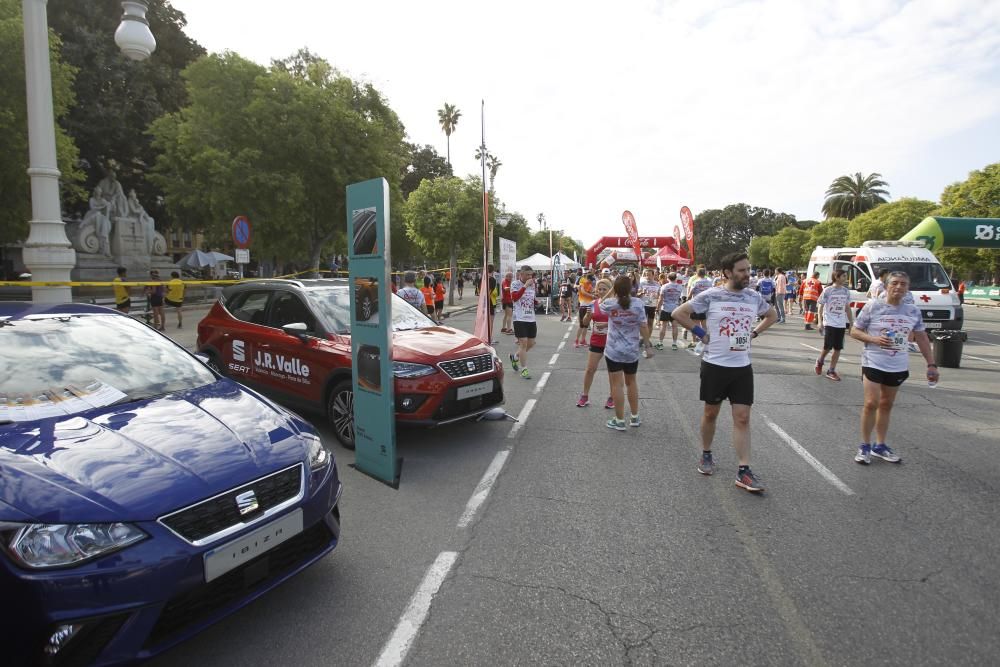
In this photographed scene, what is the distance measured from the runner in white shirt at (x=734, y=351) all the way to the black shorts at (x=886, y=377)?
1.44 meters

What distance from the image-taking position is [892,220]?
178 feet

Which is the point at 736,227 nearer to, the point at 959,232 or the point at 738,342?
the point at 959,232

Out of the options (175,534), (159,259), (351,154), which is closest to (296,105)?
(351,154)

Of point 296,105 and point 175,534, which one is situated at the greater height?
point 296,105

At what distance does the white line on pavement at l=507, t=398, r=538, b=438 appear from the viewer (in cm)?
640

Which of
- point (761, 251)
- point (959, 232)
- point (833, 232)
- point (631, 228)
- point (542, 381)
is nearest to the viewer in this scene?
point (542, 381)

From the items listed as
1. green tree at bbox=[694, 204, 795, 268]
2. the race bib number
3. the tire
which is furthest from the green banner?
green tree at bbox=[694, 204, 795, 268]

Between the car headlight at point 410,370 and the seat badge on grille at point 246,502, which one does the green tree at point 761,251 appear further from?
the seat badge on grille at point 246,502

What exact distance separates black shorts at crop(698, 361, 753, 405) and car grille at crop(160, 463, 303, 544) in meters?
3.28

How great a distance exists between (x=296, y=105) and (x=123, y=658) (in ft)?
79.7

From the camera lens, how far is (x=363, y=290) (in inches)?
184

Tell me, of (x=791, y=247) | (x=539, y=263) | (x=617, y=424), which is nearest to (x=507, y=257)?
(x=617, y=424)

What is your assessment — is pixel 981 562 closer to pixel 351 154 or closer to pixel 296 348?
pixel 296 348

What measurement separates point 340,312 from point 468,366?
159 cm
